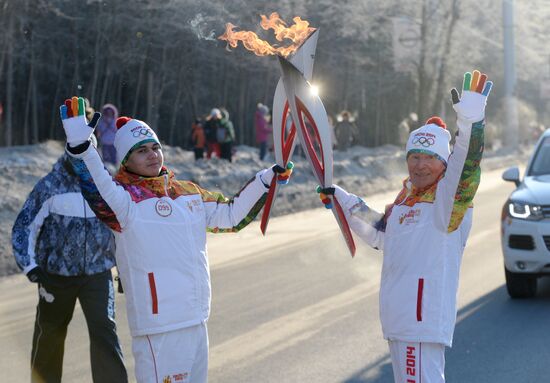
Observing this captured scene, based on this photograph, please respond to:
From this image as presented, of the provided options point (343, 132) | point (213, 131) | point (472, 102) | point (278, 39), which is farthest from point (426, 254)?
point (343, 132)

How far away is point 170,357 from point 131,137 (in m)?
1.01

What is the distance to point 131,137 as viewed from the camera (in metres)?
4.70

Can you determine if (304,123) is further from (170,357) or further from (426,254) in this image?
(170,357)

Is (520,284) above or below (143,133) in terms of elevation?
below

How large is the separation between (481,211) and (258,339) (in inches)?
418

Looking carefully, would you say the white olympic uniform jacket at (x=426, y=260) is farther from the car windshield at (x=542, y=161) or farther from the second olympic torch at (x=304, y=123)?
the car windshield at (x=542, y=161)

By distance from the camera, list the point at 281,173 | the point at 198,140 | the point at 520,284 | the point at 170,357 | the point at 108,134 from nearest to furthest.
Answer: the point at 170,357 < the point at 281,173 < the point at 520,284 < the point at 108,134 < the point at 198,140

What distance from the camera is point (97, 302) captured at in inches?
231

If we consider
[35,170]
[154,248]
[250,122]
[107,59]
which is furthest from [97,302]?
[250,122]

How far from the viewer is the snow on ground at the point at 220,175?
1490 centimetres

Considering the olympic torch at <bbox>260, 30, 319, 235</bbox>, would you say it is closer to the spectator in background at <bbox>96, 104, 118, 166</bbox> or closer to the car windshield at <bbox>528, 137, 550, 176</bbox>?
the car windshield at <bbox>528, 137, 550, 176</bbox>

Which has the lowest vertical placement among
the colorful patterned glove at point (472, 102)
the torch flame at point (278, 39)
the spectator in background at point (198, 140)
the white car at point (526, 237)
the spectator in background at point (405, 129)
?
the spectator in background at point (405, 129)

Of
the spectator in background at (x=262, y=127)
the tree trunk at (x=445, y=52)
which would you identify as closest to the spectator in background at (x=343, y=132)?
the spectator in background at (x=262, y=127)

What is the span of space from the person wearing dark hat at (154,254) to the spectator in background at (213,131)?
18726 millimetres
